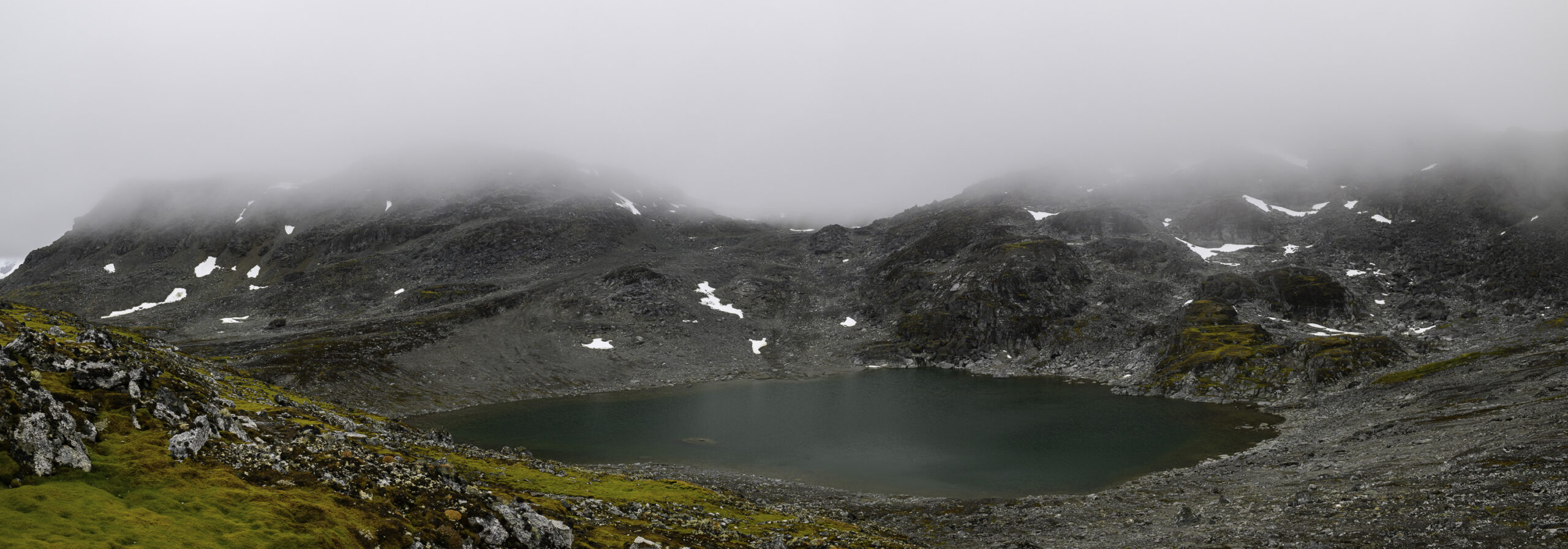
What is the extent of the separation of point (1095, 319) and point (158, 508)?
5364 inches

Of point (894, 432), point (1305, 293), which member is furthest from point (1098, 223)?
point (894, 432)

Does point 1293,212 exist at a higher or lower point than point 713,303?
higher

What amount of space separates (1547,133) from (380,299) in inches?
11374

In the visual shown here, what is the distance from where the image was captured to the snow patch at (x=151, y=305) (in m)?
160

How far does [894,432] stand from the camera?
7625cm

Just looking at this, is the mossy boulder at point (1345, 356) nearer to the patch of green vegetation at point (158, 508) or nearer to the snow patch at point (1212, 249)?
the snow patch at point (1212, 249)

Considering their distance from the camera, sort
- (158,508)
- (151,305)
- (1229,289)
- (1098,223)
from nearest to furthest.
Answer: (158,508) → (1229,289) → (151,305) → (1098,223)

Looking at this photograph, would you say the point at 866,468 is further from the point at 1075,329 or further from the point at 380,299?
the point at 380,299

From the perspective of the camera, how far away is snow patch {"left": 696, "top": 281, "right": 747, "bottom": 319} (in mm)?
151750

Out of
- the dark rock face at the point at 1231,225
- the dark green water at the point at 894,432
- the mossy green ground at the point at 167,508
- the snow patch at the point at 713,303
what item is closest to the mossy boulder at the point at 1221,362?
the dark green water at the point at 894,432

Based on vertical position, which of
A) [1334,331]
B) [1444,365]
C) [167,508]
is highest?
[167,508]

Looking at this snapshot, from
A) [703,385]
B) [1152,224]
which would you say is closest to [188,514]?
[703,385]

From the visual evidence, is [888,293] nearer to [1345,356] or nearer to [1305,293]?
[1305,293]

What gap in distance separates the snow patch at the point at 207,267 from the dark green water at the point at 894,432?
149177 millimetres
